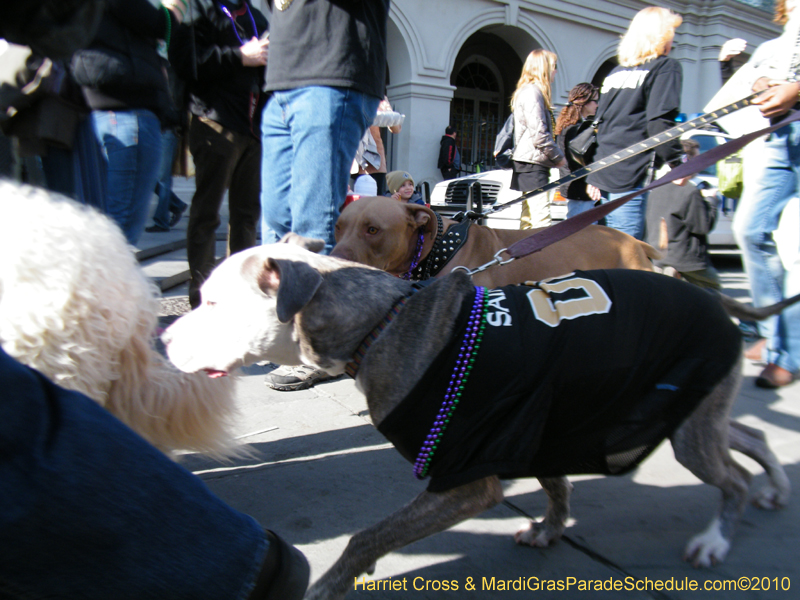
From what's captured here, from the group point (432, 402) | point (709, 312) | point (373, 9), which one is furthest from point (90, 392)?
point (373, 9)

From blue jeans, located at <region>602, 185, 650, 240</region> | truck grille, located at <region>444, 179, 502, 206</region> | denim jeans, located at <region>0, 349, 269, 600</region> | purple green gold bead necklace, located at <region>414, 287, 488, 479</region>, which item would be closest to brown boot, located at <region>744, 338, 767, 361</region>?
blue jeans, located at <region>602, 185, 650, 240</region>

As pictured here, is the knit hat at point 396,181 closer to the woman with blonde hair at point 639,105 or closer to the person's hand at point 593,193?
the person's hand at point 593,193

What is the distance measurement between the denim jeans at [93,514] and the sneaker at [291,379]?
2458 millimetres

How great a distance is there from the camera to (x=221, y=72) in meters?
4.18

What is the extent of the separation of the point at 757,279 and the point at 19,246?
14.3 ft

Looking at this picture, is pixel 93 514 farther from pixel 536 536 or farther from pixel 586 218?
pixel 586 218

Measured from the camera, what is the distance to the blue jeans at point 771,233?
11.8ft

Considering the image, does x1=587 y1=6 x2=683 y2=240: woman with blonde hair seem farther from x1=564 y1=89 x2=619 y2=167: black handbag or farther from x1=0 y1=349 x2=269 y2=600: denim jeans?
x1=0 y1=349 x2=269 y2=600: denim jeans

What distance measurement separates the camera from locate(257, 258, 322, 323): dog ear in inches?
66.2

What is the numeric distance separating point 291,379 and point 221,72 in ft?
7.74

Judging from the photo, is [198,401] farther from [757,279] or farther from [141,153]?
[757,279]

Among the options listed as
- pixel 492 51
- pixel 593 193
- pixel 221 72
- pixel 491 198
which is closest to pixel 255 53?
pixel 221 72

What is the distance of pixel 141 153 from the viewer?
3.03m

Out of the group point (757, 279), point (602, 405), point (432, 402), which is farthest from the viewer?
point (757, 279)
